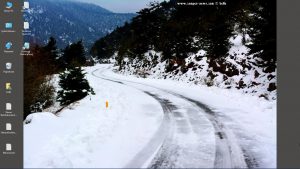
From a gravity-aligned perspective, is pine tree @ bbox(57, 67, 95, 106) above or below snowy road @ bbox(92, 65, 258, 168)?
above

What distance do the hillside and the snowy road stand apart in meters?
7.05

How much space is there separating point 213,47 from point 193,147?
767 inches

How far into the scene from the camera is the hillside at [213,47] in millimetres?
16291

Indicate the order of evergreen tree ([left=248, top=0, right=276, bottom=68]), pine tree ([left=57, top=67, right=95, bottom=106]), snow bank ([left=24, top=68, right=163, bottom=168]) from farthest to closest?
pine tree ([left=57, top=67, right=95, bottom=106]), evergreen tree ([left=248, top=0, right=276, bottom=68]), snow bank ([left=24, top=68, right=163, bottom=168])

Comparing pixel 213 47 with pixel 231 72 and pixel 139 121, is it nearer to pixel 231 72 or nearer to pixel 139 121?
pixel 231 72

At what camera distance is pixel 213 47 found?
25891 mm

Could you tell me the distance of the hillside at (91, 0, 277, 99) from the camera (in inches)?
641

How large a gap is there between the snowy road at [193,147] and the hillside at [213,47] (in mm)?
7048
